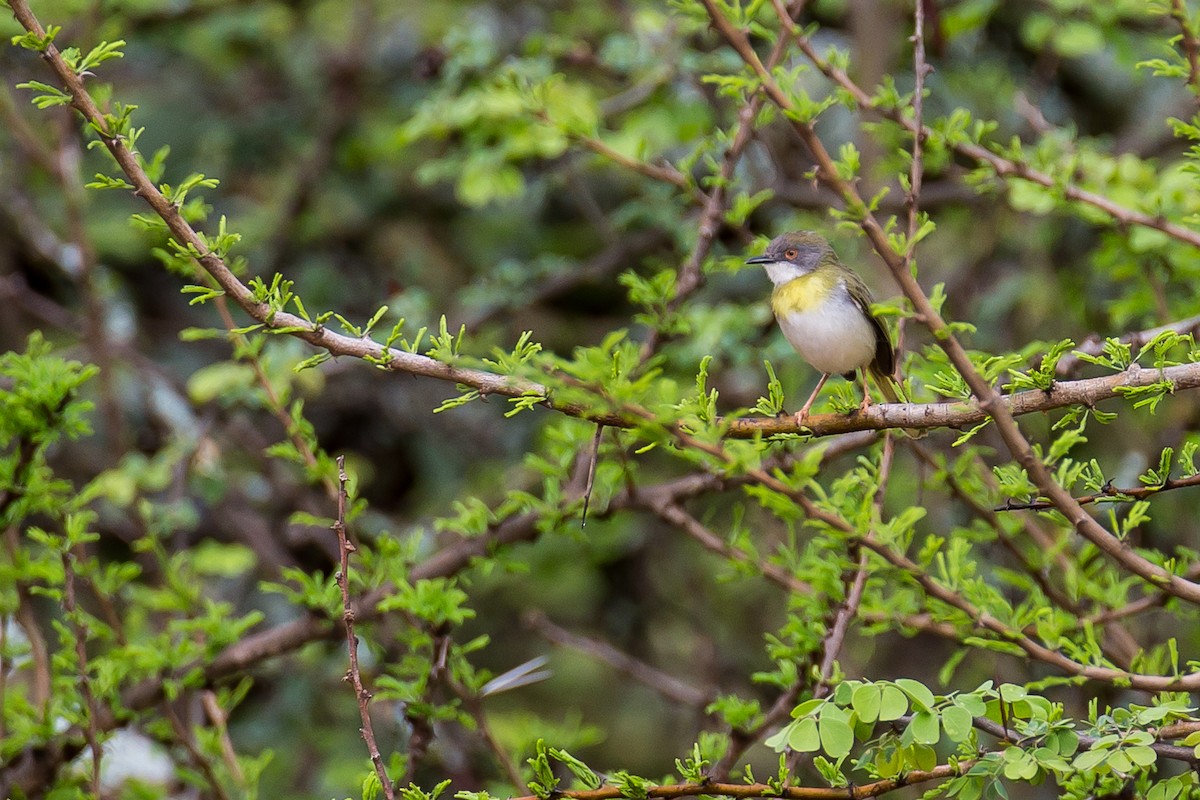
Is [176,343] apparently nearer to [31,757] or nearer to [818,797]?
[31,757]

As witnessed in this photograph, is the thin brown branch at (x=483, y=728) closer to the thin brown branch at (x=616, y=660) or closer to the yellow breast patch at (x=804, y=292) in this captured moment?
the thin brown branch at (x=616, y=660)

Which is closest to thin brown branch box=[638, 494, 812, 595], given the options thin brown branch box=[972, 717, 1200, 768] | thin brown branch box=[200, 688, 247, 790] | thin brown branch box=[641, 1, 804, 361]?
thin brown branch box=[641, 1, 804, 361]

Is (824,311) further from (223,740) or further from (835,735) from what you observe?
(223,740)

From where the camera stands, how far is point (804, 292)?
328 centimetres

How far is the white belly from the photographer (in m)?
3.17

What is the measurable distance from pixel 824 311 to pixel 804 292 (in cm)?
10

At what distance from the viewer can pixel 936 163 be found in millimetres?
3150

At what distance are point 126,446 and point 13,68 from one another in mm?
1713

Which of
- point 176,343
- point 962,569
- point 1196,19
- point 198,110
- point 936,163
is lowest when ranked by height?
point 176,343

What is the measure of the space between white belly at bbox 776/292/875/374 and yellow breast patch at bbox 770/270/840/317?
0.07 ft

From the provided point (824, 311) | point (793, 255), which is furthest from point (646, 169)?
point (824, 311)

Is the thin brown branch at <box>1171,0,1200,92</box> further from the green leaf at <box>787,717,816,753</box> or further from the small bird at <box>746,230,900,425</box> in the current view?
the green leaf at <box>787,717,816,753</box>

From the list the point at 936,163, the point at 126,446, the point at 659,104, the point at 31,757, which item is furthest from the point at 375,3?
the point at 31,757

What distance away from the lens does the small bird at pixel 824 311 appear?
318 cm
